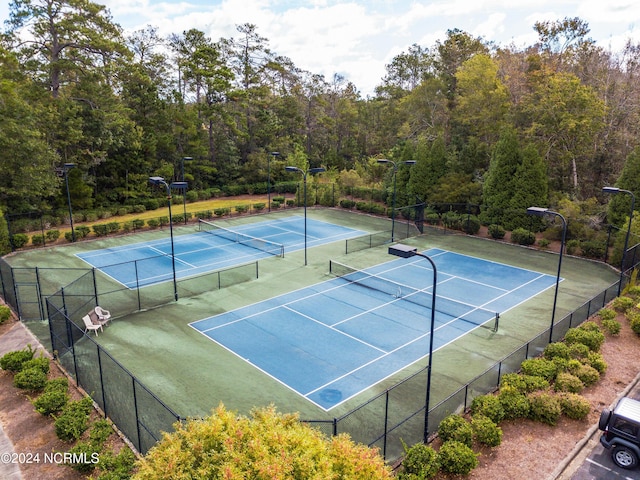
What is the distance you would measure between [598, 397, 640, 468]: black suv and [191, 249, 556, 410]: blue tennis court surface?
6.39m

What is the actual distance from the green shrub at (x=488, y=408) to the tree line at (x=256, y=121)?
64.1 ft

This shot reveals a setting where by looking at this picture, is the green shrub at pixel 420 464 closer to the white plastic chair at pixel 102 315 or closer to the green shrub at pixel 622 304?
the white plastic chair at pixel 102 315

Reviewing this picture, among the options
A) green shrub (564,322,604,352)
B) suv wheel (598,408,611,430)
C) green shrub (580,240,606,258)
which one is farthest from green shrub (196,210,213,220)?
suv wheel (598,408,611,430)

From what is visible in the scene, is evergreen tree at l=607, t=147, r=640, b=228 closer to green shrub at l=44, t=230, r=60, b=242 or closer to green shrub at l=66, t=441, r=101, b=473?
green shrub at l=66, t=441, r=101, b=473

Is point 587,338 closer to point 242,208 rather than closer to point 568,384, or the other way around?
point 568,384

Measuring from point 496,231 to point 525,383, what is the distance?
2075cm

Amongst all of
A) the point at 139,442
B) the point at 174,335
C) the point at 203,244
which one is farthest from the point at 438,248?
the point at 139,442

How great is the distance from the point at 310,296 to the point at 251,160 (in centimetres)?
3399

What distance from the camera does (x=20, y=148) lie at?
30797mm

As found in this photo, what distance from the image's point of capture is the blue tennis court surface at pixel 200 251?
26141 millimetres

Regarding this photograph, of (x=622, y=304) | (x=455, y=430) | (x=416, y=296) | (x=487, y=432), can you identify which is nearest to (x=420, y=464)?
(x=455, y=430)

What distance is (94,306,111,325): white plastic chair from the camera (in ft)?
62.4

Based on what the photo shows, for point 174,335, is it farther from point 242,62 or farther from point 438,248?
point 242,62

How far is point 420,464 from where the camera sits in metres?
10.5
